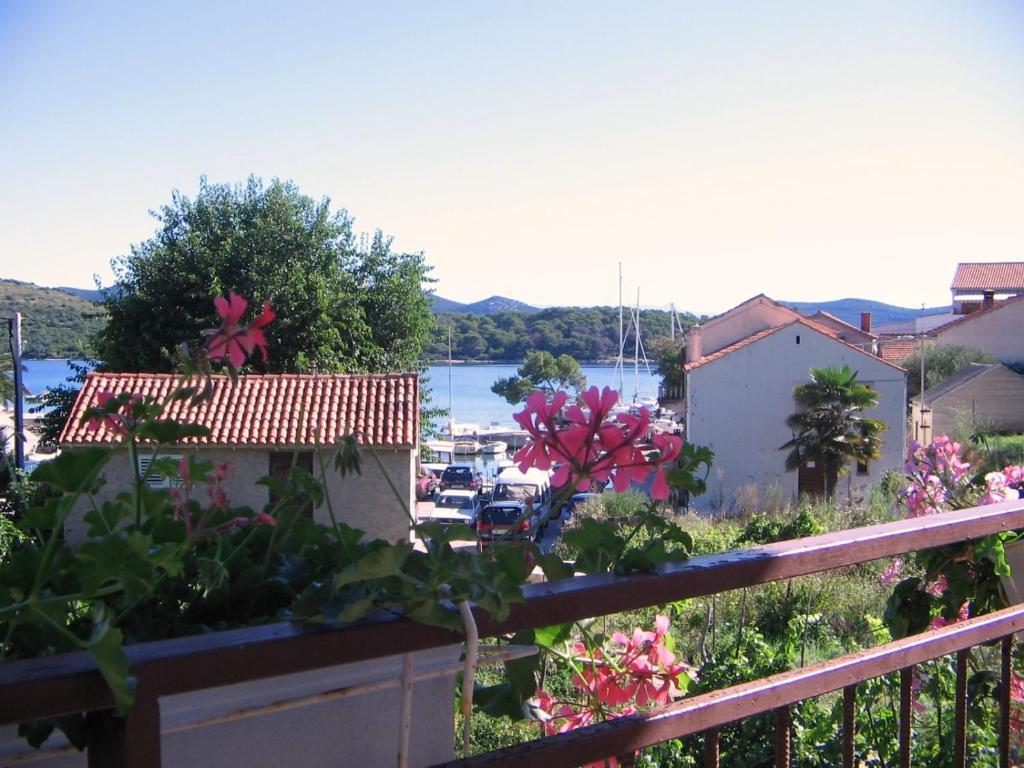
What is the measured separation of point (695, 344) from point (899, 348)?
Answer: 13.3 metres

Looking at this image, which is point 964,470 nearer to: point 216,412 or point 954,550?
point 954,550

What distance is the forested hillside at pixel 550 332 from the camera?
35594 mm

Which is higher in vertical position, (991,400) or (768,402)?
(768,402)

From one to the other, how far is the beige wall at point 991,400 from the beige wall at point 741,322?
5.41 m

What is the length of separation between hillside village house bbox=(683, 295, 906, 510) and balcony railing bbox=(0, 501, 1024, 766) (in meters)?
22.1

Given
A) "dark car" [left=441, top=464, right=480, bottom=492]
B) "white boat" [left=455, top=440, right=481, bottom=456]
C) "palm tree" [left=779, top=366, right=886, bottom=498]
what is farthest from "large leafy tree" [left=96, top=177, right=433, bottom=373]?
"white boat" [left=455, top=440, right=481, bottom=456]

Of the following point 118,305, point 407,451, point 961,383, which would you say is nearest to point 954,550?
point 407,451

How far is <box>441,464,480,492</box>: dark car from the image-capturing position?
27.8 m

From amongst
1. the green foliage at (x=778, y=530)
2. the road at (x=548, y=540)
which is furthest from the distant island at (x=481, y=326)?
the road at (x=548, y=540)

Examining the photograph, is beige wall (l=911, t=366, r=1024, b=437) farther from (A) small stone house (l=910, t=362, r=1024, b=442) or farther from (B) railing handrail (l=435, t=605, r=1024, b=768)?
(B) railing handrail (l=435, t=605, r=1024, b=768)

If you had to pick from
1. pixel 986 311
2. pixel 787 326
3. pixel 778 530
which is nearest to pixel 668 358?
pixel 787 326

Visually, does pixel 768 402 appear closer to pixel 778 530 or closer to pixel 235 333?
pixel 778 530

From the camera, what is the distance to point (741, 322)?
1058 inches

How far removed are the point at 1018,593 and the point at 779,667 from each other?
2.24m
